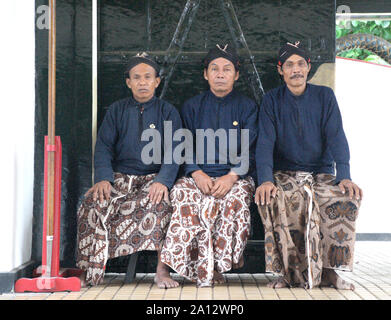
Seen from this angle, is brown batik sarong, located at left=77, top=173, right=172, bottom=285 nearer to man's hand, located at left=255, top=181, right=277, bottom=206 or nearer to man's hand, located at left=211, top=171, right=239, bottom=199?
man's hand, located at left=211, top=171, right=239, bottom=199

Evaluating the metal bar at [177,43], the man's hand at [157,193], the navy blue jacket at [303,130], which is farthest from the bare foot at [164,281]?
the metal bar at [177,43]

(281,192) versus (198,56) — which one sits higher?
(198,56)

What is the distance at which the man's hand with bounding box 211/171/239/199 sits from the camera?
12.5 ft

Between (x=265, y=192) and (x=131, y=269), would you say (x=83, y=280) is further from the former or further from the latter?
(x=265, y=192)

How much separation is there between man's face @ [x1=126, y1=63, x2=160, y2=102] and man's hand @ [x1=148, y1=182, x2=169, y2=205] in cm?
73

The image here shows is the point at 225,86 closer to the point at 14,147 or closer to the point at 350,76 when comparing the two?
the point at 14,147

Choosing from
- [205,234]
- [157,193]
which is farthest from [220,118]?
[205,234]

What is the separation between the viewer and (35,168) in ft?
13.4

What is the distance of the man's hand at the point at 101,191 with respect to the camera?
3.83 m

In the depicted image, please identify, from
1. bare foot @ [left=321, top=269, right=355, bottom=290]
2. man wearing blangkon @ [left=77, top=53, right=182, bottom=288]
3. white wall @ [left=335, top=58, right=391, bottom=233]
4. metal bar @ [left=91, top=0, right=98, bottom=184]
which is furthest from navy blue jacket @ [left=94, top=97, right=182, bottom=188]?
white wall @ [left=335, top=58, right=391, bottom=233]

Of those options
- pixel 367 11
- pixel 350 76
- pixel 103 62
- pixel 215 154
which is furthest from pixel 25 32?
pixel 350 76

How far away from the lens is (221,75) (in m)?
4.16

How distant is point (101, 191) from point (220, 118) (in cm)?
104

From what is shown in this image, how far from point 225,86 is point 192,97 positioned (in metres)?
0.31
